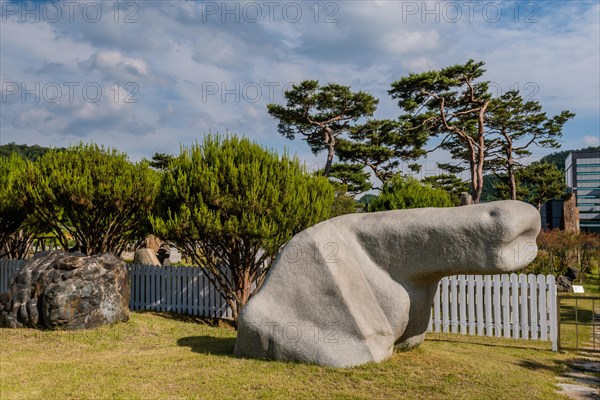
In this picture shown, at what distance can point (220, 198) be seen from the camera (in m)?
10.8

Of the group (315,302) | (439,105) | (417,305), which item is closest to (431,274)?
(417,305)

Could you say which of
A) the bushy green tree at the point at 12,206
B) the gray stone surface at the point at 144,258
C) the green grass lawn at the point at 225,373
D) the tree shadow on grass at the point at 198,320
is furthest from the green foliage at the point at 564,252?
the bushy green tree at the point at 12,206

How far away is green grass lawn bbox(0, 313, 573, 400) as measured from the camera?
5.91 m

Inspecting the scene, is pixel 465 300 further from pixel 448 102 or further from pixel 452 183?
pixel 452 183

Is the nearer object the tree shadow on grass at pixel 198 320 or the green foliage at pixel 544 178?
the tree shadow on grass at pixel 198 320

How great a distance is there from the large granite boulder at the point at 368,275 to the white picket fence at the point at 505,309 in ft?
11.1

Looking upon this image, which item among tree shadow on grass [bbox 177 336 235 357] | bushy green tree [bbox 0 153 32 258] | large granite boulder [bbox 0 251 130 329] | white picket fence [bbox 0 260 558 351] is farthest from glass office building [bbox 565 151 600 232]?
large granite boulder [bbox 0 251 130 329]


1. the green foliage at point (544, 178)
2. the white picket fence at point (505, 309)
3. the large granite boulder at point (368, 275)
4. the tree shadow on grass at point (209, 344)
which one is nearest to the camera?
the large granite boulder at point (368, 275)

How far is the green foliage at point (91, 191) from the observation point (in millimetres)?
12766

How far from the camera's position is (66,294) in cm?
991

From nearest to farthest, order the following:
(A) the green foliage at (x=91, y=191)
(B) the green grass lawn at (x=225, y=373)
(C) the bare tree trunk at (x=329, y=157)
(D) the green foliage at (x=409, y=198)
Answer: (B) the green grass lawn at (x=225, y=373)
(A) the green foliage at (x=91, y=191)
(D) the green foliage at (x=409, y=198)
(C) the bare tree trunk at (x=329, y=157)

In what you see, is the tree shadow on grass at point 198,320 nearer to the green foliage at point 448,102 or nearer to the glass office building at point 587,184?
the green foliage at point 448,102

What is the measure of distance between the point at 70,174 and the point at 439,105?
19276 mm

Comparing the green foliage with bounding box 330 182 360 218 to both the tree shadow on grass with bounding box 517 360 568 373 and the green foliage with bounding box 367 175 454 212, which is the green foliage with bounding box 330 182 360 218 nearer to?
the green foliage with bounding box 367 175 454 212
